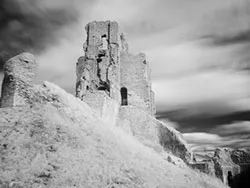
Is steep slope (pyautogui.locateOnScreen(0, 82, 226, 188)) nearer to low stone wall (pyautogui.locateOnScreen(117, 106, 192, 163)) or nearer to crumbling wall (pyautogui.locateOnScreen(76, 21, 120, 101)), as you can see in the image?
low stone wall (pyautogui.locateOnScreen(117, 106, 192, 163))

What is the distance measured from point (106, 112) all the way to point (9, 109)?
6906mm

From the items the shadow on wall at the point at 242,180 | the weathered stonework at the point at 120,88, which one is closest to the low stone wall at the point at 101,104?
the weathered stonework at the point at 120,88

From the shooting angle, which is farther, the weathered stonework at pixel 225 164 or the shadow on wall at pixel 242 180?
the shadow on wall at pixel 242 180

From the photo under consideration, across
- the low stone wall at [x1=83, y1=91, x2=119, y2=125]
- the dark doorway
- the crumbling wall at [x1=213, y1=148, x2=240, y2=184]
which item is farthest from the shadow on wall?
the low stone wall at [x1=83, y1=91, x2=119, y2=125]

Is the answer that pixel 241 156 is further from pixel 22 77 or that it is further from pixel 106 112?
pixel 22 77

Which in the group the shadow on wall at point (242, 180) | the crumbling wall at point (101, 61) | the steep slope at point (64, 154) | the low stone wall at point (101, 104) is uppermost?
the crumbling wall at point (101, 61)

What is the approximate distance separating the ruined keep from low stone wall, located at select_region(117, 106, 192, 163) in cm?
244

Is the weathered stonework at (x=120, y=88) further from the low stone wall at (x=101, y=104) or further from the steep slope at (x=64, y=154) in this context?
the steep slope at (x=64, y=154)

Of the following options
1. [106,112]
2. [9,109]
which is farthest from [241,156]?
[9,109]

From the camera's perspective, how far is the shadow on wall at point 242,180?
20720 millimetres

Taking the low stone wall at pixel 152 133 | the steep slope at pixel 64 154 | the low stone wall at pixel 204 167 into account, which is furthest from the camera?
the low stone wall at pixel 152 133

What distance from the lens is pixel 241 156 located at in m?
22.5

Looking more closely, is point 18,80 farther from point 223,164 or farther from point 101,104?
point 223,164

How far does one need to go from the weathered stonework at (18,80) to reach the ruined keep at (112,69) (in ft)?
24.4
